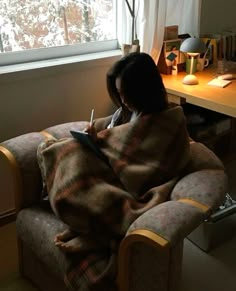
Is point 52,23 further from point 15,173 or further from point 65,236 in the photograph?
point 65,236

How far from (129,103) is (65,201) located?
1.61 feet

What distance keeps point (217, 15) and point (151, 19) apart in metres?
0.79

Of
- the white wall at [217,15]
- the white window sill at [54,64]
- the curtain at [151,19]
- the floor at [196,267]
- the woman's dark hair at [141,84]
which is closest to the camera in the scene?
the woman's dark hair at [141,84]

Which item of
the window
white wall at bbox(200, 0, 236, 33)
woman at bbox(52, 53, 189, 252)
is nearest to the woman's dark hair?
woman at bbox(52, 53, 189, 252)

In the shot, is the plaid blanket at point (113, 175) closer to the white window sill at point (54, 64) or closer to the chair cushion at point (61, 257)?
the chair cushion at point (61, 257)

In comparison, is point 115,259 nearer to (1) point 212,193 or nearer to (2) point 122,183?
(2) point 122,183

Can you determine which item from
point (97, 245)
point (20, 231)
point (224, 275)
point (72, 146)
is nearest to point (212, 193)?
point (97, 245)

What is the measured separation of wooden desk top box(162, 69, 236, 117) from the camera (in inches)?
73.6

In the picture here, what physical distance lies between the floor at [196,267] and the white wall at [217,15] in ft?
4.59

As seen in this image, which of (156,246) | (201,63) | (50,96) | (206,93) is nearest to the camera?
(156,246)

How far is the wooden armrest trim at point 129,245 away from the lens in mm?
1114

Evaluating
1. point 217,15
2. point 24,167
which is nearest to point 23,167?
point 24,167

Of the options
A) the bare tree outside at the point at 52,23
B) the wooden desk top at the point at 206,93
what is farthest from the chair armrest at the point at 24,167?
the wooden desk top at the point at 206,93

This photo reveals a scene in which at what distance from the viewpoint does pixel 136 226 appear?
1.20 meters
